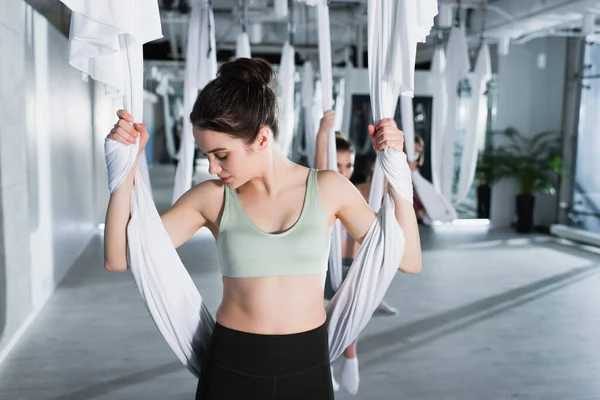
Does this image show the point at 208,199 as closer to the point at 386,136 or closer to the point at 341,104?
the point at 386,136

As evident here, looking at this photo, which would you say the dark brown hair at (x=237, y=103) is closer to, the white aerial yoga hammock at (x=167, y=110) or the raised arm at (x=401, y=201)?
the raised arm at (x=401, y=201)

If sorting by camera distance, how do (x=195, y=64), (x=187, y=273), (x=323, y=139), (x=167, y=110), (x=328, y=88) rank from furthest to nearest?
1. (x=167, y=110)
2. (x=195, y=64)
3. (x=328, y=88)
4. (x=323, y=139)
5. (x=187, y=273)

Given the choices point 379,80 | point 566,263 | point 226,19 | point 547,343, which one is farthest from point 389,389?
point 226,19

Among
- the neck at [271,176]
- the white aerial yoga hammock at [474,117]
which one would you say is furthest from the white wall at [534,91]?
the neck at [271,176]

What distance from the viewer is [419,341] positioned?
11.8 feet

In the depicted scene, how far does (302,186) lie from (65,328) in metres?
2.92

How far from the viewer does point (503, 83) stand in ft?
25.3

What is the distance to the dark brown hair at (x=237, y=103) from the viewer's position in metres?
1.19

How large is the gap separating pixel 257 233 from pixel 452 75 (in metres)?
3.84

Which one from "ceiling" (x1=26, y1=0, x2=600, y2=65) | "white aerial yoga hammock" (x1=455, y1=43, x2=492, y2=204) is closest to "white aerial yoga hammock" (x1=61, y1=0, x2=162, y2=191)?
"ceiling" (x1=26, y1=0, x2=600, y2=65)

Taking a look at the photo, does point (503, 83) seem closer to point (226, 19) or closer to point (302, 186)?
point (226, 19)

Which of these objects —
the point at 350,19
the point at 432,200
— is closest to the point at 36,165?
the point at 432,200

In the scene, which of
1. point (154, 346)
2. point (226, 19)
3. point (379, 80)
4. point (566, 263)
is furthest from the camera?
point (226, 19)

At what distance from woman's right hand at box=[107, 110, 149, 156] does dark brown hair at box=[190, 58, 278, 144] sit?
0.15m
